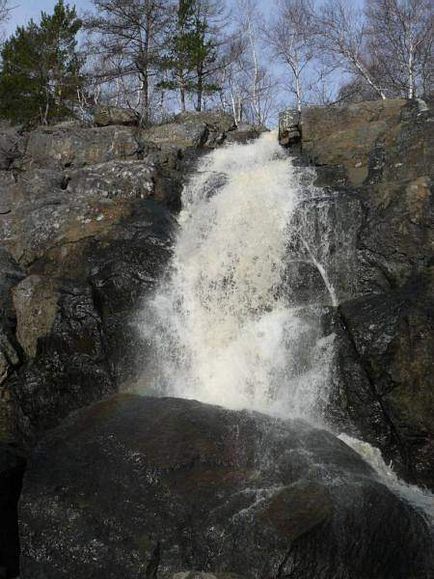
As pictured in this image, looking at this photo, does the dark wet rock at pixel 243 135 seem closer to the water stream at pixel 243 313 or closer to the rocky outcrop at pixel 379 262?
the rocky outcrop at pixel 379 262

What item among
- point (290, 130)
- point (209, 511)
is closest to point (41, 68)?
point (290, 130)

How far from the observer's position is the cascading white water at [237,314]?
388 inches

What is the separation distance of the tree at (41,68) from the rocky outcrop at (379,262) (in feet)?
45.9

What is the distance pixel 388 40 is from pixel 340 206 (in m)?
19.9

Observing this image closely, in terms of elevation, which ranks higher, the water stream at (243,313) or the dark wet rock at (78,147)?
the dark wet rock at (78,147)

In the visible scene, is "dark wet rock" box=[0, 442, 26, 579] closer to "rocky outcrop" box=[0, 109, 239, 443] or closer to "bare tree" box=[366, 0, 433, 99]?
"rocky outcrop" box=[0, 109, 239, 443]

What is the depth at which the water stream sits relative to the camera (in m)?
9.79

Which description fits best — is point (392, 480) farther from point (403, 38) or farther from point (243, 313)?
point (403, 38)

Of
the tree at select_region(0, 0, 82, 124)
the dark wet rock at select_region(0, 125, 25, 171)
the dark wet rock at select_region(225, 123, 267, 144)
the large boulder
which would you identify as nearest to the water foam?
the dark wet rock at select_region(225, 123, 267, 144)

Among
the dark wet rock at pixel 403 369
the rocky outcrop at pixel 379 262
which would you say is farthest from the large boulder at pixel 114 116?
the dark wet rock at pixel 403 369

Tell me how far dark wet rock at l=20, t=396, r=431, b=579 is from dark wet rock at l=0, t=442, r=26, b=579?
0.83 metres

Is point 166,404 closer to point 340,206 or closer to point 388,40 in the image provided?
point 340,206

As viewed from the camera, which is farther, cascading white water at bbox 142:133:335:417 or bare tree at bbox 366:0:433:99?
bare tree at bbox 366:0:433:99

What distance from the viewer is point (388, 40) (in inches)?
1118
